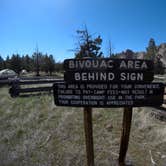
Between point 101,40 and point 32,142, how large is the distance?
42.3 meters

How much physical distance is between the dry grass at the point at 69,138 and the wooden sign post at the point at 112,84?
1776 mm

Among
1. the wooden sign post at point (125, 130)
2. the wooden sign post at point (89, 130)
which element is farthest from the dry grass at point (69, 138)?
the wooden sign post at point (89, 130)

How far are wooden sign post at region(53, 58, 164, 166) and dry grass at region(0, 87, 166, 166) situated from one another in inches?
69.9

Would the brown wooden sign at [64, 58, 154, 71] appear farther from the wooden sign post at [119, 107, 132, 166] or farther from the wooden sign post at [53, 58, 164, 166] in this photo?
the wooden sign post at [119, 107, 132, 166]

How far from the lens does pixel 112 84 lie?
356cm

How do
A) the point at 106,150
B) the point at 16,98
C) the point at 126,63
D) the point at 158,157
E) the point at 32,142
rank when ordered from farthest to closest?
the point at 16,98 < the point at 32,142 < the point at 106,150 < the point at 158,157 < the point at 126,63

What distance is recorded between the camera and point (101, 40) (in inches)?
1813

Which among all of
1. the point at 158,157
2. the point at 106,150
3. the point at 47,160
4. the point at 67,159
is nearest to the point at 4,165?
the point at 47,160

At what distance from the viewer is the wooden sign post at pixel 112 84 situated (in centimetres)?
354

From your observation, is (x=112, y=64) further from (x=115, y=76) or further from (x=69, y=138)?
(x=69, y=138)

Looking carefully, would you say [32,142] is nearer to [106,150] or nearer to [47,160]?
[47,160]

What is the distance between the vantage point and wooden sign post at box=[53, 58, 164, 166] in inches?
139

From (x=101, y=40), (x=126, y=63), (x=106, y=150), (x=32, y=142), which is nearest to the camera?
(x=126, y=63)

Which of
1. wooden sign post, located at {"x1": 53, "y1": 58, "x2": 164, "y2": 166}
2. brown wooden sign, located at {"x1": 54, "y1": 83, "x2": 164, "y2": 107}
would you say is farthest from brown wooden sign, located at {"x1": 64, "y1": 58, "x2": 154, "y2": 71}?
brown wooden sign, located at {"x1": 54, "y1": 83, "x2": 164, "y2": 107}
